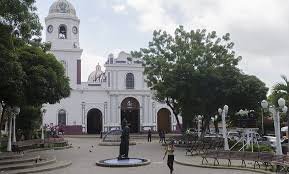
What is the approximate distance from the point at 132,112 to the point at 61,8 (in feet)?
52.3

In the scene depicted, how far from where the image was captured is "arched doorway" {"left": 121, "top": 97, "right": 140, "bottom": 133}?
186ft

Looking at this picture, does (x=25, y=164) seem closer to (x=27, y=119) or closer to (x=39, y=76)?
(x=39, y=76)

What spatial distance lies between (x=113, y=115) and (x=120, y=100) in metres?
2.16

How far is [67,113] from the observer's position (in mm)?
54156

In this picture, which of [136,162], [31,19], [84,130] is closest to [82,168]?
[136,162]

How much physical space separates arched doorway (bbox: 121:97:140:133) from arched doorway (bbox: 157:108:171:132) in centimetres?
300

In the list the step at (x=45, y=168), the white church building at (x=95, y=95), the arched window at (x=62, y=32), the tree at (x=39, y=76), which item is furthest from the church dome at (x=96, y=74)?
the step at (x=45, y=168)

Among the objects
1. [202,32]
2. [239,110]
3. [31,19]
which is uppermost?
[202,32]

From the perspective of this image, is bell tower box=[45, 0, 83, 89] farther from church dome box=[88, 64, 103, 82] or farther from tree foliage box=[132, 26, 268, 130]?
tree foliage box=[132, 26, 268, 130]

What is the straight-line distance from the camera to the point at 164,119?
58.5m

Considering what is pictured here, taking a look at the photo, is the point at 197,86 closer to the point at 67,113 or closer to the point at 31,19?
the point at 31,19

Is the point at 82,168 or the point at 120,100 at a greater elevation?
the point at 120,100

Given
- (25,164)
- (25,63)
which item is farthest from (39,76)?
(25,164)

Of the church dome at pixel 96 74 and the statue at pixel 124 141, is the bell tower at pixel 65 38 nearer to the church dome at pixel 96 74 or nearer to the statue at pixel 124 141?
the church dome at pixel 96 74
